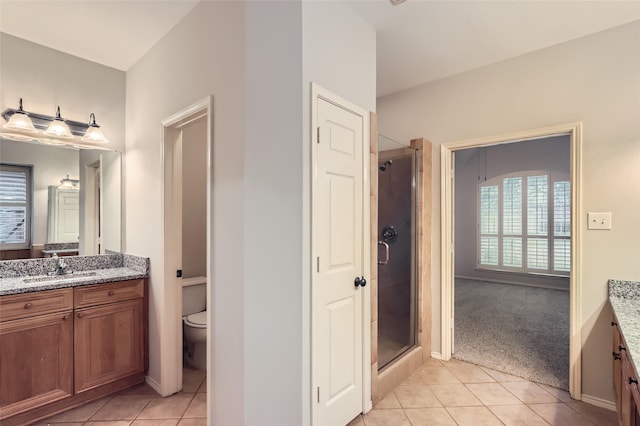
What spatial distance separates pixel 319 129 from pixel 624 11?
7.21 feet

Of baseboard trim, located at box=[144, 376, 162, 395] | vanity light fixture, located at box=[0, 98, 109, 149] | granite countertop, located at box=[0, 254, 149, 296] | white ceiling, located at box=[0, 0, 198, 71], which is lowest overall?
baseboard trim, located at box=[144, 376, 162, 395]

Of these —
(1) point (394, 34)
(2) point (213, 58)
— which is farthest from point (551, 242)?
(2) point (213, 58)

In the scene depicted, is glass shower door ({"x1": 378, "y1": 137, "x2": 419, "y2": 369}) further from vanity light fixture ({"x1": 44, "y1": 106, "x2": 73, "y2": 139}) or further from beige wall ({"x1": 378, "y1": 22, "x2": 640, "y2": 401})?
vanity light fixture ({"x1": 44, "y1": 106, "x2": 73, "y2": 139})

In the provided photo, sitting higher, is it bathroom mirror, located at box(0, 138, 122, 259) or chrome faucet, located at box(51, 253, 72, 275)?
bathroom mirror, located at box(0, 138, 122, 259)

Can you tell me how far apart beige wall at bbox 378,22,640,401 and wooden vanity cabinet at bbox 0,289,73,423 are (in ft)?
12.0

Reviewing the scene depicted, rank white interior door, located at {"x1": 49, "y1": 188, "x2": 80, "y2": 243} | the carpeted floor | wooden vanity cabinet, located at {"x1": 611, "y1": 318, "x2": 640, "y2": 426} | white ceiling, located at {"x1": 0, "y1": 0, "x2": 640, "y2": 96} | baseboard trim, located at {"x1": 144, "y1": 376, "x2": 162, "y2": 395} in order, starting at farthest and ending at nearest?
the carpeted floor
white interior door, located at {"x1": 49, "y1": 188, "x2": 80, "y2": 243}
baseboard trim, located at {"x1": 144, "y1": 376, "x2": 162, "y2": 395}
white ceiling, located at {"x1": 0, "y1": 0, "x2": 640, "y2": 96}
wooden vanity cabinet, located at {"x1": 611, "y1": 318, "x2": 640, "y2": 426}

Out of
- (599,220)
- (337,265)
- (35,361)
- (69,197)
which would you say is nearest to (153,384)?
(35,361)

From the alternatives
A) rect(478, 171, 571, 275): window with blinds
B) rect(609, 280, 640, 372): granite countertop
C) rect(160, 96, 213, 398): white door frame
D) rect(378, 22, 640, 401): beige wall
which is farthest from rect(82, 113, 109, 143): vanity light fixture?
rect(478, 171, 571, 275): window with blinds

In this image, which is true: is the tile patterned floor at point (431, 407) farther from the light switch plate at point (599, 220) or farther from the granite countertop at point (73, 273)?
the light switch plate at point (599, 220)

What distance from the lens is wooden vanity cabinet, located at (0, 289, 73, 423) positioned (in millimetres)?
1898

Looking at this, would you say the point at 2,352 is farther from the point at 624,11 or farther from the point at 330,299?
the point at 624,11

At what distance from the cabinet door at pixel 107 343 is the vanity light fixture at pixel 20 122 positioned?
1405 millimetres

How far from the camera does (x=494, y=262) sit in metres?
→ 6.36

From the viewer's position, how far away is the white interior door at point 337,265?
177cm
